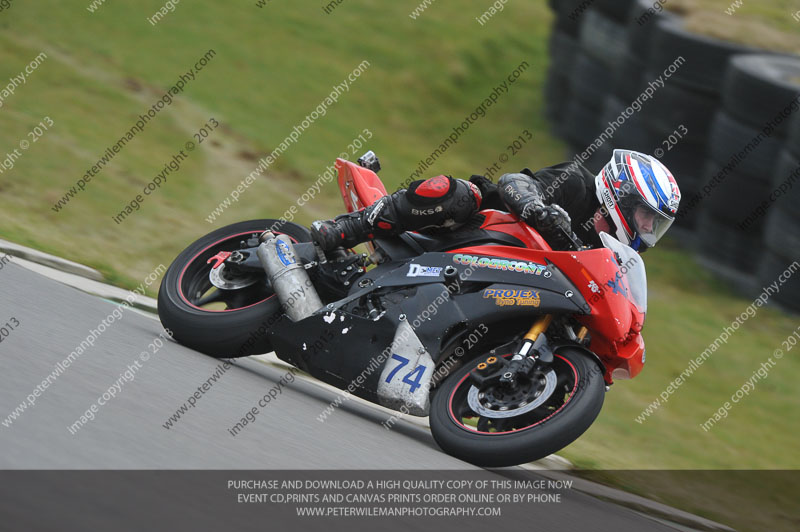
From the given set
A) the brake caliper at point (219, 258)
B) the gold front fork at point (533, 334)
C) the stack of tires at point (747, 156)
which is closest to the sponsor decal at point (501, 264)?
the gold front fork at point (533, 334)

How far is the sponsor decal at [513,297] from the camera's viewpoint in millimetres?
4402

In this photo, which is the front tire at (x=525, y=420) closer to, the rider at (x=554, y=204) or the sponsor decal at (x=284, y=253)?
the rider at (x=554, y=204)

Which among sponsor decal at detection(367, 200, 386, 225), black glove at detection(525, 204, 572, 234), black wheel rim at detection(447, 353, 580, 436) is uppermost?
black glove at detection(525, 204, 572, 234)

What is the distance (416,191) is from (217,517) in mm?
2389

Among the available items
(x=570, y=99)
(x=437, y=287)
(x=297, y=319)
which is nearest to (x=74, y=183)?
(x=297, y=319)

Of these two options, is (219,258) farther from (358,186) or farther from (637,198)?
(637,198)

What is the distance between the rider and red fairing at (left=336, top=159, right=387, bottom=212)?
0.20 metres

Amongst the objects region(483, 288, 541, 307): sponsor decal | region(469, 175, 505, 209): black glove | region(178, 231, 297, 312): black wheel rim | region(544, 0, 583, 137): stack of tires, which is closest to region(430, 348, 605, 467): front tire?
region(483, 288, 541, 307): sponsor decal

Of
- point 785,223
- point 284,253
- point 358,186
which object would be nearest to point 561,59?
point 785,223

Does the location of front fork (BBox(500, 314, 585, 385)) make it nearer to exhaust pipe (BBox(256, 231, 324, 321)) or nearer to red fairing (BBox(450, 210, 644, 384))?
red fairing (BBox(450, 210, 644, 384))

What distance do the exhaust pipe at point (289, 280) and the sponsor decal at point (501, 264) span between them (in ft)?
2.58

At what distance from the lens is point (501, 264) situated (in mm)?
4570

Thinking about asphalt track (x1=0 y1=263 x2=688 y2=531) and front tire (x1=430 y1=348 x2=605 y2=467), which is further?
front tire (x1=430 y1=348 x2=605 y2=467)

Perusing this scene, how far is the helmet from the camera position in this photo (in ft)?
14.9
